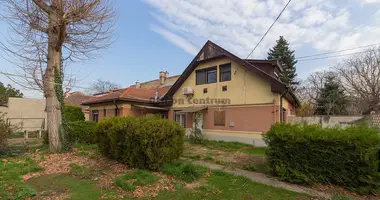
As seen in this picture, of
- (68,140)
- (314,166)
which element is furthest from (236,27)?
(68,140)

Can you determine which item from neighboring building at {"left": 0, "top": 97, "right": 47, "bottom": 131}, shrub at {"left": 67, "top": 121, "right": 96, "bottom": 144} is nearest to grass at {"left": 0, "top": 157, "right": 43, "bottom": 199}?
shrub at {"left": 67, "top": 121, "right": 96, "bottom": 144}

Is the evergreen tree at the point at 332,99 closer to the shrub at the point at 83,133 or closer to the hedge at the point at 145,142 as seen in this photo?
the hedge at the point at 145,142

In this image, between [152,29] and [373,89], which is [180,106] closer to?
[152,29]

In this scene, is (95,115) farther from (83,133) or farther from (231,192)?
(231,192)

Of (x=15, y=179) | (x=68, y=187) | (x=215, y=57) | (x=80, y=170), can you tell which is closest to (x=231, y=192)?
(x=68, y=187)

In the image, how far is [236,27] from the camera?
11.2 meters

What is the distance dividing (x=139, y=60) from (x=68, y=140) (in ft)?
26.3

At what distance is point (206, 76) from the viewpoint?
14477mm

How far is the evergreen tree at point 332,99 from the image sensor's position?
80.3 ft

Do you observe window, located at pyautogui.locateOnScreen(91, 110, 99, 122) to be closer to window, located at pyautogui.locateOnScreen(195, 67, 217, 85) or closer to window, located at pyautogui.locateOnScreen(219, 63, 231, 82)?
window, located at pyautogui.locateOnScreen(195, 67, 217, 85)

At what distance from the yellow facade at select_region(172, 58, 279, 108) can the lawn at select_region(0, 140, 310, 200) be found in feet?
23.4

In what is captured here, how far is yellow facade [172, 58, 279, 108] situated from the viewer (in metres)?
11.5

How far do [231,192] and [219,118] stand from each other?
30.3 feet

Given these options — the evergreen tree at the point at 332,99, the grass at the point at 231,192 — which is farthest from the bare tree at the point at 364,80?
the grass at the point at 231,192
